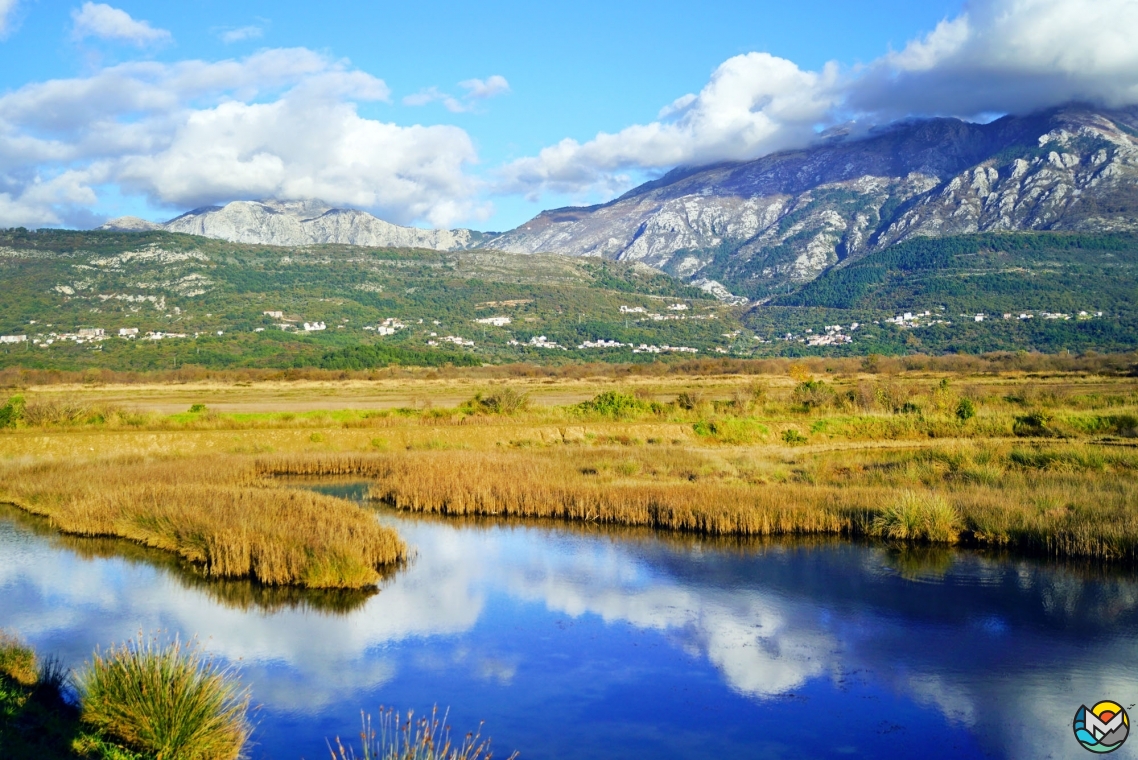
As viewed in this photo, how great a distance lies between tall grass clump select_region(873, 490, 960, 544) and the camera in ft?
69.8

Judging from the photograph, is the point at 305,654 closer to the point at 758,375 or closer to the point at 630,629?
the point at 630,629

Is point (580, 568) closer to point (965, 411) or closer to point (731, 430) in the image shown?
point (731, 430)

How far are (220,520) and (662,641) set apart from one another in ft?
35.7

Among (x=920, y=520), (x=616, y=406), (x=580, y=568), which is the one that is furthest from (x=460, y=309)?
(x=580, y=568)

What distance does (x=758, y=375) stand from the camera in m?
93.3

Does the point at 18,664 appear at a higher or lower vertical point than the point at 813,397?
lower

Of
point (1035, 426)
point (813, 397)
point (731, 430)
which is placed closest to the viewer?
point (1035, 426)

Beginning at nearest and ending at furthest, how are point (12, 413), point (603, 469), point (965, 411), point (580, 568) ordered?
point (580, 568) < point (603, 469) < point (12, 413) < point (965, 411)

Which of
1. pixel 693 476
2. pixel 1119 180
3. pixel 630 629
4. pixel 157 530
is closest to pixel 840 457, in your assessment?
pixel 693 476

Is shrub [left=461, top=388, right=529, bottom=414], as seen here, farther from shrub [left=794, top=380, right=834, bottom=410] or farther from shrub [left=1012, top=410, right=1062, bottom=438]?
shrub [left=1012, top=410, right=1062, bottom=438]

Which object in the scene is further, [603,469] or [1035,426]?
[1035,426]

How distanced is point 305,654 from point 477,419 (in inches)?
1102

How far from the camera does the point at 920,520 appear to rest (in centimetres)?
2141

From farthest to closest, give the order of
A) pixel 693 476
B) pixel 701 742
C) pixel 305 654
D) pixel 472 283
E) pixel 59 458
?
1. pixel 472 283
2. pixel 59 458
3. pixel 693 476
4. pixel 305 654
5. pixel 701 742
